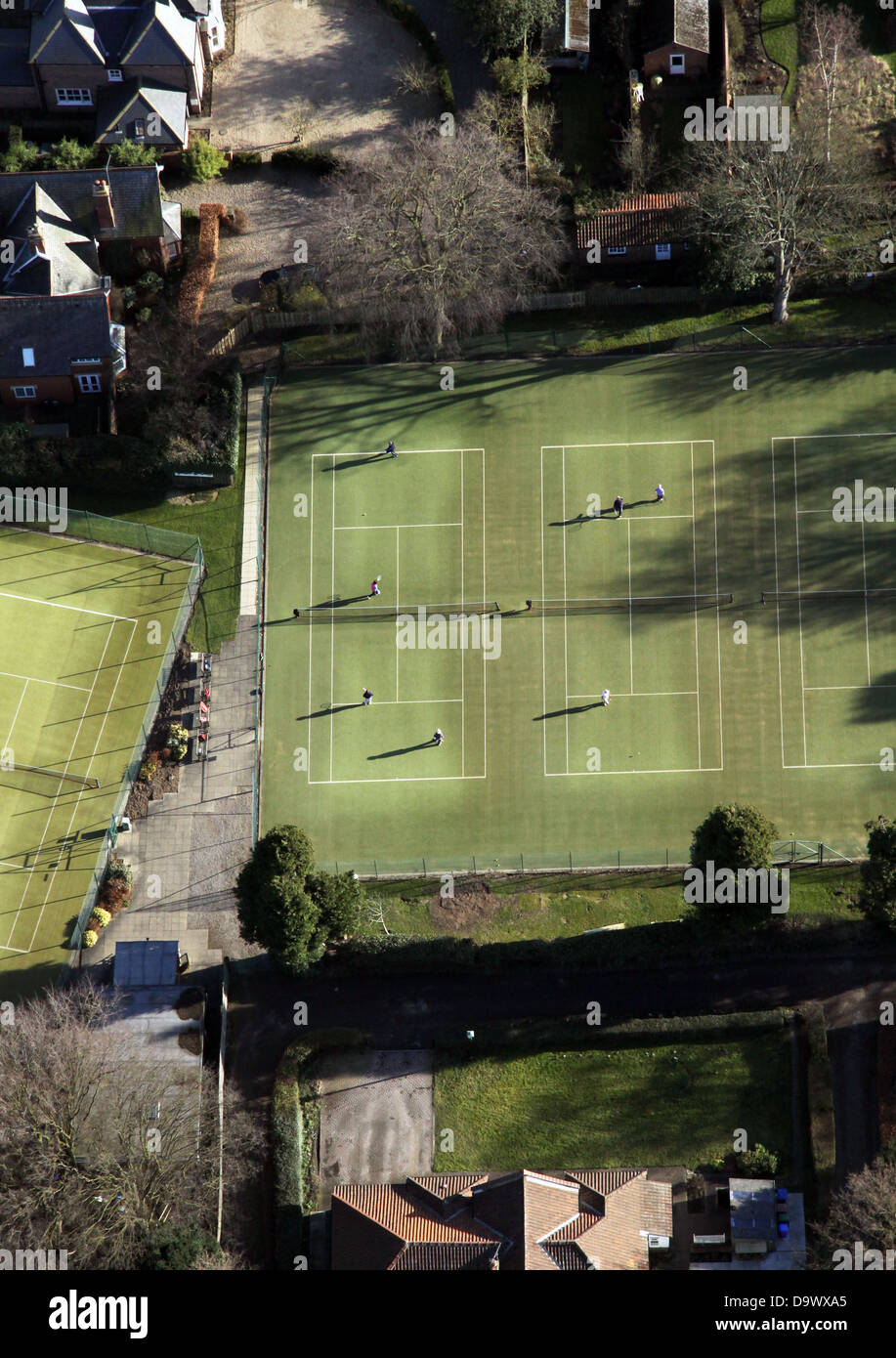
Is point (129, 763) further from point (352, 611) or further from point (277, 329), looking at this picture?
point (277, 329)

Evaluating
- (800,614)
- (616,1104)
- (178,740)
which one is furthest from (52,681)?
(800,614)

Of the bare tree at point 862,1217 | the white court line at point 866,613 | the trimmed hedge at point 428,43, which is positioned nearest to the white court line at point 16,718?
the trimmed hedge at point 428,43

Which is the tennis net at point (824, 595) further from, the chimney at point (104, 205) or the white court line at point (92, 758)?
the chimney at point (104, 205)

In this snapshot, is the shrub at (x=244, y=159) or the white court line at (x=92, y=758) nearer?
the white court line at (x=92, y=758)

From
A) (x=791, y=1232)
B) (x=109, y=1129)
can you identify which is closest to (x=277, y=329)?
(x=109, y=1129)

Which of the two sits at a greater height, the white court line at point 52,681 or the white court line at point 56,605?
the white court line at point 56,605
